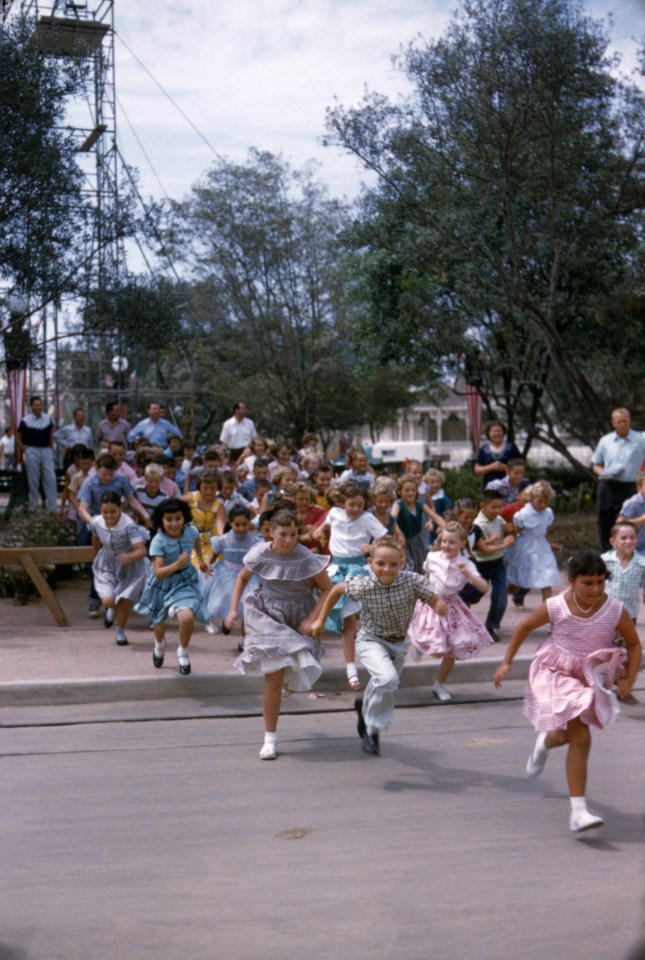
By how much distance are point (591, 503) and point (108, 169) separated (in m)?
12.1

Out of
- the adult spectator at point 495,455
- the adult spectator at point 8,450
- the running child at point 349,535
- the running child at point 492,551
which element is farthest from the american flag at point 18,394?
the running child at point 349,535

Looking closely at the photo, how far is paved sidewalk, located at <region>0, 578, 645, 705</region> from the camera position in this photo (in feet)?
26.3

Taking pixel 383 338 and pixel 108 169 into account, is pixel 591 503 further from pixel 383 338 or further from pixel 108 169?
pixel 108 169

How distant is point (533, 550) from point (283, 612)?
429 cm

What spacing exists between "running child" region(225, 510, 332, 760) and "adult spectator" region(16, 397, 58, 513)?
8.35 meters

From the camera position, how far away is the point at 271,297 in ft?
99.2

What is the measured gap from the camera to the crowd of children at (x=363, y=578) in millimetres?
5570

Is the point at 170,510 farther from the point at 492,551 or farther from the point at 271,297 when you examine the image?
the point at 271,297

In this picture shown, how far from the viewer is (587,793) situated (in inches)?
229

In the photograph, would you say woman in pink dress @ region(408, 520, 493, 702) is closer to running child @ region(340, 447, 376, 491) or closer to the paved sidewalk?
the paved sidewalk

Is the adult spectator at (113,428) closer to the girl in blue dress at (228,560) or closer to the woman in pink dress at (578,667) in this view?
the girl in blue dress at (228,560)

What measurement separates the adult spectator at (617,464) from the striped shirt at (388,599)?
569 centimetres

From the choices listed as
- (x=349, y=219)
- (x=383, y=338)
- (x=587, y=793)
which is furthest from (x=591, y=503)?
(x=587, y=793)

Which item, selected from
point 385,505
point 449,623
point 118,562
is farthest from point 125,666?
point 385,505
